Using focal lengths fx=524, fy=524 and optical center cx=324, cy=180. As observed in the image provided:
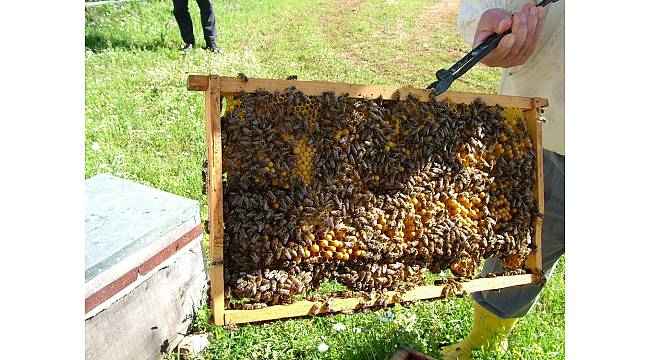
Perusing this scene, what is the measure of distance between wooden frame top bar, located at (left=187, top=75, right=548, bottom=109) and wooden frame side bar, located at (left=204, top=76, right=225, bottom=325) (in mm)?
54

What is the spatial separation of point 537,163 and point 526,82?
0.51 metres

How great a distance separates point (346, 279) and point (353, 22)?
10418mm

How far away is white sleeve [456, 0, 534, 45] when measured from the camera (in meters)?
2.66

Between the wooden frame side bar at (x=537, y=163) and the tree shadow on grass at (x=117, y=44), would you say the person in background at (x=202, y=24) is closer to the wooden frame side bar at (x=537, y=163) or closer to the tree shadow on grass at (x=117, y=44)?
the tree shadow on grass at (x=117, y=44)

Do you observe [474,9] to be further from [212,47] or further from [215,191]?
[212,47]

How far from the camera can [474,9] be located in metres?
2.72

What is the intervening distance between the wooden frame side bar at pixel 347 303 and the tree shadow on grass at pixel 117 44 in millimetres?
7516

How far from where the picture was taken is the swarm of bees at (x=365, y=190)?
2057 millimetres

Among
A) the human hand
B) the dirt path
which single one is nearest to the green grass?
the dirt path

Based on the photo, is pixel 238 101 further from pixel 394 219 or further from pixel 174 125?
pixel 174 125

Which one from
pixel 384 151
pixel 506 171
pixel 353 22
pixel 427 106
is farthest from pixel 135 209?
pixel 353 22

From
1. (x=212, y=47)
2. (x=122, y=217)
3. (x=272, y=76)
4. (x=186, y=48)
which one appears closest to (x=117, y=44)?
(x=186, y=48)

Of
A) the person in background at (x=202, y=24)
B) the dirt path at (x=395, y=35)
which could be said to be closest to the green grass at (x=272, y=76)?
the dirt path at (x=395, y=35)

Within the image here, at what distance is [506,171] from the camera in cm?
256
